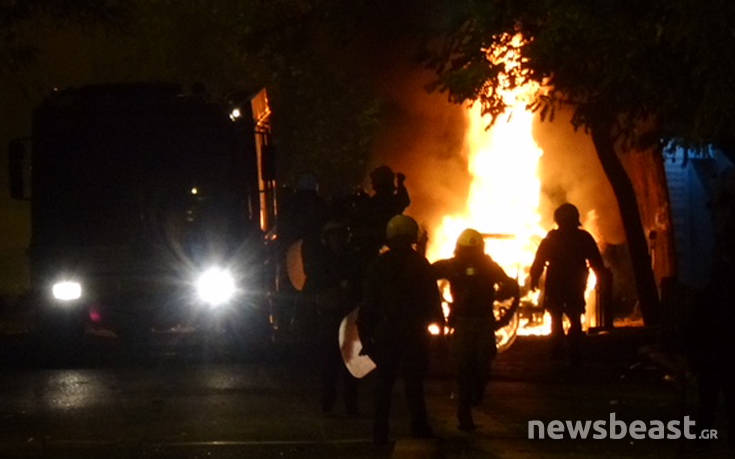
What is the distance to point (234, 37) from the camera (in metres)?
45.8

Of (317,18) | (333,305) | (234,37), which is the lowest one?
(333,305)

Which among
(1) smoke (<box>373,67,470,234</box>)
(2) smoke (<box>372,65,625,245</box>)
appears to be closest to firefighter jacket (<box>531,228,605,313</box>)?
(1) smoke (<box>373,67,470,234</box>)

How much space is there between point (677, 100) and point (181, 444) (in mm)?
5285

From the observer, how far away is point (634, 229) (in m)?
22.6

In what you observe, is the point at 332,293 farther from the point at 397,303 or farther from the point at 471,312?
the point at 397,303

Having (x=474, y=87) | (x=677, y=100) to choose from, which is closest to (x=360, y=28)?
(x=474, y=87)

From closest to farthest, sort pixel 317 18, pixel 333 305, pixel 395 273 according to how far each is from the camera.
→ 1. pixel 395 273
2. pixel 333 305
3. pixel 317 18

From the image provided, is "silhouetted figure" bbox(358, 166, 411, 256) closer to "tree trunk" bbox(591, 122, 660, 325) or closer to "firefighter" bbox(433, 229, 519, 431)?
"firefighter" bbox(433, 229, 519, 431)

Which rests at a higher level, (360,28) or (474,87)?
(360,28)

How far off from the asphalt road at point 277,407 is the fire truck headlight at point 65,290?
78 centimetres

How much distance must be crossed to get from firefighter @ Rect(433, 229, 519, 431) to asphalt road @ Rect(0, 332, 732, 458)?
0.42 m

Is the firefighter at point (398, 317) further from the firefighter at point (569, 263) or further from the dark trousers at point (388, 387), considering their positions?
the firefighter at point (569, 263)

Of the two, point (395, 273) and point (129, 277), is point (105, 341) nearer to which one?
point (129, 277)

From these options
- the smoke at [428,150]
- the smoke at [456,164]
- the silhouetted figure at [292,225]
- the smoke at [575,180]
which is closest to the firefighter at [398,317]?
the silhouetted figure at [292,225]
